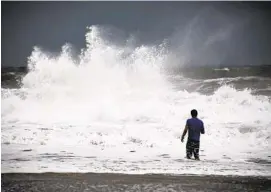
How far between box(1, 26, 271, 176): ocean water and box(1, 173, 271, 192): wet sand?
0.91ft

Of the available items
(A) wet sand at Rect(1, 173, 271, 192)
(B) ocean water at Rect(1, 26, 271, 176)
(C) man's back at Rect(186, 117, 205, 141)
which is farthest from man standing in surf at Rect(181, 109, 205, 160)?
(A) wet sand at Rect(1, 173, 271, 192)

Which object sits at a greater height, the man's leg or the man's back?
the man's back

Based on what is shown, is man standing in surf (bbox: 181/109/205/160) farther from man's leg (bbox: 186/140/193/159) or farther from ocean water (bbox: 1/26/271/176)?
ocean water (bbox: 1/26/271/176)

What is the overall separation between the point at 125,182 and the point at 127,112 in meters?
3.87

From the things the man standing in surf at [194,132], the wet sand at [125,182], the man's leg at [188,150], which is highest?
the man standing in surf at [194,132]

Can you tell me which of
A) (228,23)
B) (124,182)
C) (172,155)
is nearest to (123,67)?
(228,23)

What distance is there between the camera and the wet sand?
11.7 feet

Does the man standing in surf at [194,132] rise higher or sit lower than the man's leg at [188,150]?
higher

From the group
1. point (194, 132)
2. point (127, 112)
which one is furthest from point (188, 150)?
point (127, 112)

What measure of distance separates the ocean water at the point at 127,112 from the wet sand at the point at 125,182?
0.28m

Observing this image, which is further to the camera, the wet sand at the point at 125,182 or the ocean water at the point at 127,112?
the ocean water at the point at 127,112

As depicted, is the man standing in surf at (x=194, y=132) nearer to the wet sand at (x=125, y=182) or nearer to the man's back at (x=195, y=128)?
the man's back at (x=195, y=128)

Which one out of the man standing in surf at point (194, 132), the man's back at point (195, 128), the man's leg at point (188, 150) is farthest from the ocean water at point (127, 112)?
the man's back at point (195, 128)

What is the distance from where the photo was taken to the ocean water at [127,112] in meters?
4.89
